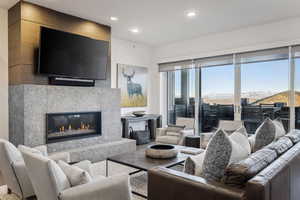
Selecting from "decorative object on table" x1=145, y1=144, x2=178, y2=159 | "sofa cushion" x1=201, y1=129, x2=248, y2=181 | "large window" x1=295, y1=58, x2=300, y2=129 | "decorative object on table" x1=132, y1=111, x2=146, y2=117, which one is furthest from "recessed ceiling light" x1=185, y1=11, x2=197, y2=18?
"sofa cushion" x1=201, y1=129, x2=248, y2=181

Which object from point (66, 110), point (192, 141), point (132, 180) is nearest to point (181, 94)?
point (192, 141)

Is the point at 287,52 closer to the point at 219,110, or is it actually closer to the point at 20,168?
the point at 219,110

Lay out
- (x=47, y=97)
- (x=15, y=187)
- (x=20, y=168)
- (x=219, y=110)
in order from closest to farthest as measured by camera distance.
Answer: (x=20, y=168)
(x=15, y=187)
(x=47, y=97)
(x=219, y=110)

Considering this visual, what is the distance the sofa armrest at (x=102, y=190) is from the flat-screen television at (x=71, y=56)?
2822 millimetres

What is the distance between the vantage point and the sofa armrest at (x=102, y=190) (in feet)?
5.52

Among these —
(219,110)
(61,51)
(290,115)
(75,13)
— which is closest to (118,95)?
(61,51)

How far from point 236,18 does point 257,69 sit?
1356mm

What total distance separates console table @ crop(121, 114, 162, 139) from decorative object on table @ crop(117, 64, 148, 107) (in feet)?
1.60

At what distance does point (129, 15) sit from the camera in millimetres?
4430

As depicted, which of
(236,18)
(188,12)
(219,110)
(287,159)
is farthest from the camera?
(219,110)

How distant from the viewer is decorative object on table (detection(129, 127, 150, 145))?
Answer: 5.88 meters

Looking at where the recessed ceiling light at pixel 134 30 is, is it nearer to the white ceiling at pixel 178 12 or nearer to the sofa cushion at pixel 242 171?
the white ceiling at pixel 178 12

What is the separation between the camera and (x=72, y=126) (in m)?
4.35

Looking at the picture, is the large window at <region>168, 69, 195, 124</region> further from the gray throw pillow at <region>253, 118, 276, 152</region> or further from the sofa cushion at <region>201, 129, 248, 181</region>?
the sofa cushion at <region>201, 129, 248, 181</region>
